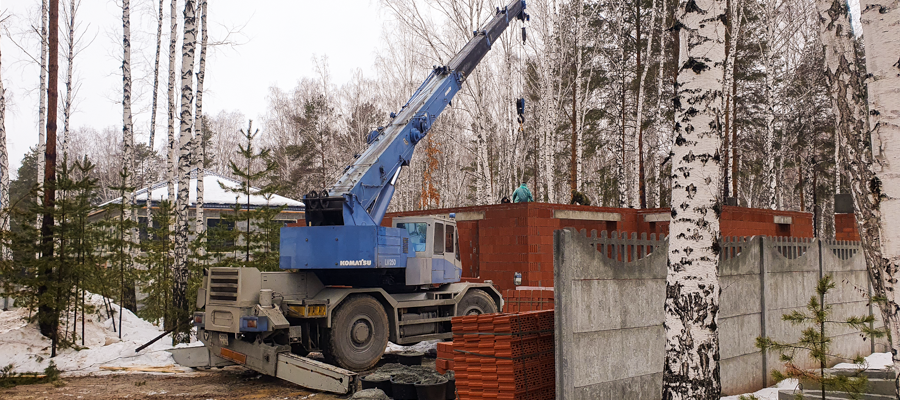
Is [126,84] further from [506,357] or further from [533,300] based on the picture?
[506,357]

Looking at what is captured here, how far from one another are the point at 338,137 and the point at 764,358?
3660 cm

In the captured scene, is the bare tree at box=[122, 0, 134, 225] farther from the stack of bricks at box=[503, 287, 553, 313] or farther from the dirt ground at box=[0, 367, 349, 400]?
the stack of bricks at box=[503, 287, 553, 313]

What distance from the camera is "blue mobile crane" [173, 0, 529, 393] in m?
10.6

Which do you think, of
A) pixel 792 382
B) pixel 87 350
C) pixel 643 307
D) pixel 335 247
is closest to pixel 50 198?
pixel 87 350

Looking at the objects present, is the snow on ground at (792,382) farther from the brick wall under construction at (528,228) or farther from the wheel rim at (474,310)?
the wheel rim at (474,310)

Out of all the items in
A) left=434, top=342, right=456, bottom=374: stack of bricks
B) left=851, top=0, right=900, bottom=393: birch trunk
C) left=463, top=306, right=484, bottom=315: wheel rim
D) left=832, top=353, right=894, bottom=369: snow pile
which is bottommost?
left=832, top=353, right=894, bottom=369: snow pile

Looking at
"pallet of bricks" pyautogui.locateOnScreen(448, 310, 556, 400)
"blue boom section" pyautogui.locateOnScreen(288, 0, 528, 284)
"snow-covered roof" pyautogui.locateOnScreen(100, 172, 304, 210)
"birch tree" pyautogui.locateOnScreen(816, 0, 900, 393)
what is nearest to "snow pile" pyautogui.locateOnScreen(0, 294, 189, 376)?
"blue boom section" pyautogui.locateOnScreen(288, 0, 528, 284)

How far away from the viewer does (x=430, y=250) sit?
1298 cm

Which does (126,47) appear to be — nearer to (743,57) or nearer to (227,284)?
(227,284)

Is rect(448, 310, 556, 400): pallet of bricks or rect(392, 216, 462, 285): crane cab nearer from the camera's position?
rect(448, 310, 556, 400): pallet of bricks

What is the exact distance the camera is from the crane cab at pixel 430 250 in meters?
12.5

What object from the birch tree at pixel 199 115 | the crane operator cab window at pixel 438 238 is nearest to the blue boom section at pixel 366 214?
the crane operator cab window at pixel 438 238

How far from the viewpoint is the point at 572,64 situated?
27031 mm

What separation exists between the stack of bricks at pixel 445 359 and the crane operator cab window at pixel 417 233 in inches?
140
